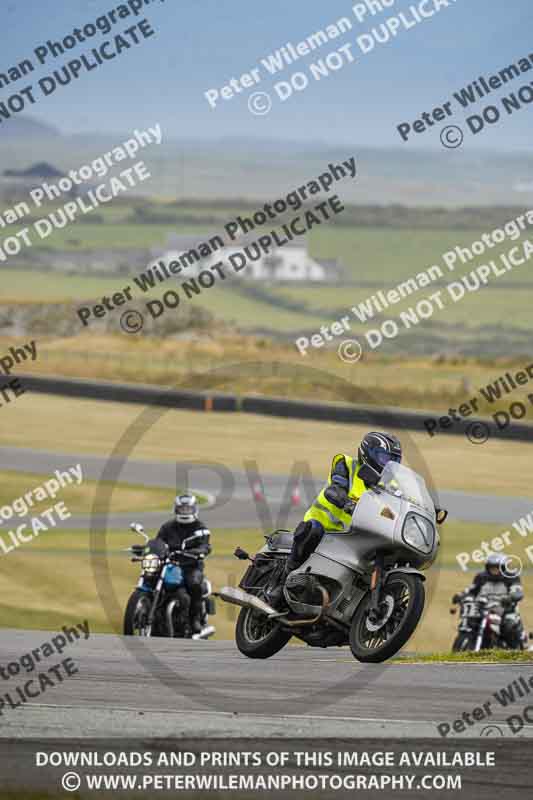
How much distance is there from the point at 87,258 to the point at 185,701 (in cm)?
12909

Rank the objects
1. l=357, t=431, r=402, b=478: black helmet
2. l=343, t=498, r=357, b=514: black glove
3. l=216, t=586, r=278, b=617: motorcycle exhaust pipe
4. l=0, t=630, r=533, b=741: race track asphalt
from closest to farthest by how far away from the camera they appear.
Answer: l=0, t=630, r=533, b=741: race track asphalt → l=357, t=431, r=402, b=478: black helmet → l=343, t=498, r=357, b=514: black glove → l=216, t=586, r=278, b=617: motorcycle exhaust pipe

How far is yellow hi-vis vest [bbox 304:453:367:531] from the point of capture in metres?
10.5

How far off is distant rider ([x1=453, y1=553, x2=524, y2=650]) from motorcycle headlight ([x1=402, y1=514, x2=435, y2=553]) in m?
7.61

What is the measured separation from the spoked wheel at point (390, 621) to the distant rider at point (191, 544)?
6.00 metres

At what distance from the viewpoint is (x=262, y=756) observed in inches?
310

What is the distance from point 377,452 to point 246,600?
5.17ft

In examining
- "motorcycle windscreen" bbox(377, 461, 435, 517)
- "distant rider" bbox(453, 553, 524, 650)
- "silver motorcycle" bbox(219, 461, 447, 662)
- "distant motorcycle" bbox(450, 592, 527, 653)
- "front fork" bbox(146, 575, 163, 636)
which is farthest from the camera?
"distant rider" bbox(453, 553, 524, 650)

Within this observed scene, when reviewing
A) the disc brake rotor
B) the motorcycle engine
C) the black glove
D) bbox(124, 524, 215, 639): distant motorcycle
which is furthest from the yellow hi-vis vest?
bbox(124, 524, 215, 639): distant motorcycle

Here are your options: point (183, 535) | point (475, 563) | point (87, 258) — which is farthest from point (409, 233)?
Result: point (183, 535)

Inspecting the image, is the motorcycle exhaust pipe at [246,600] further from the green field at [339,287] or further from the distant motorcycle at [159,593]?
the green field at [339,287]

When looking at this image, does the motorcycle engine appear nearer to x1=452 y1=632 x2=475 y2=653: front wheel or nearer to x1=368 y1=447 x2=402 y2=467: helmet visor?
x1=368 y1=447 x2=402 y2=467: helmet visor

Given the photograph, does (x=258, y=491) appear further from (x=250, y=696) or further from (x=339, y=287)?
(x=339, y=287)

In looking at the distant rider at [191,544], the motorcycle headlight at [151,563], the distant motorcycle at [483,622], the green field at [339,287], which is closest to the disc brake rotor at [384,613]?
the motorcycle headlight at [151,563]

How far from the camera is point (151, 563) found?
15.4 metres
